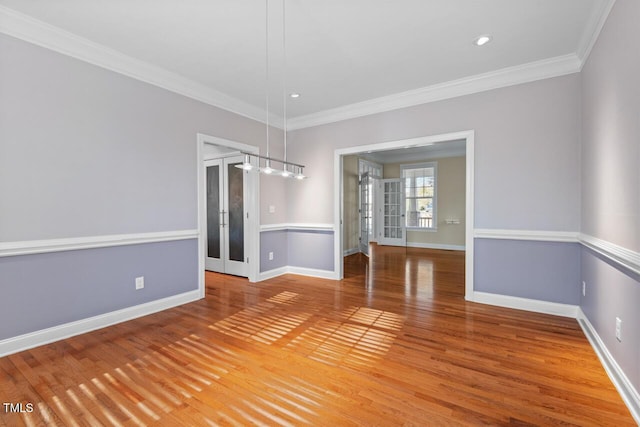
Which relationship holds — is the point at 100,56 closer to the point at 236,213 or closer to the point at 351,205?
the point at 236,213

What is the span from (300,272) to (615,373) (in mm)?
3940

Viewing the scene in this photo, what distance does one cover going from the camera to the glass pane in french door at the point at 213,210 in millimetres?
5301

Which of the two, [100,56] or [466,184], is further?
[466,184]

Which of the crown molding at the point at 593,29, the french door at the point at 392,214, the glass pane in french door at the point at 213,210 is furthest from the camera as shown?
the french door at the point at 392,214

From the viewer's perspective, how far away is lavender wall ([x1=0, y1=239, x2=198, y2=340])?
2432 millimetres

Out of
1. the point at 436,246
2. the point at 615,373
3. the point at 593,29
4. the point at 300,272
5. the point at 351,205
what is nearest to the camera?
the point at 615,373

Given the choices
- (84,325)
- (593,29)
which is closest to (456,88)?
(593,29)

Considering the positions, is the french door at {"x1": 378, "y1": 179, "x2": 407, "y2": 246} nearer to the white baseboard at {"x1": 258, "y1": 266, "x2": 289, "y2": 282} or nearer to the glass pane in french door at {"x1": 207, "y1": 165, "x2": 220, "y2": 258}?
the white baseboard at {"x1": 258, "y1": 266, "x2": 289, "y2": 282}

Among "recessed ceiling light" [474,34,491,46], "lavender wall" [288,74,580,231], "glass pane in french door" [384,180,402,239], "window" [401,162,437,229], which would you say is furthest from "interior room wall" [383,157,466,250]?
"recessed ceiling light" [474,34,491,46]

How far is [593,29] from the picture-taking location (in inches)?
99.3

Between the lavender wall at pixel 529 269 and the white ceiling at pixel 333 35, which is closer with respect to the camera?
the white ceiling at pixel 333 35

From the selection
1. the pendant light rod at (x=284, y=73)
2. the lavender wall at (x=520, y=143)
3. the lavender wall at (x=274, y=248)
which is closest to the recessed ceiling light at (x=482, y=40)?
the lavender wall at (x=520, y=143)

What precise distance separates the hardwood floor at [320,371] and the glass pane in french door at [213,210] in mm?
1948

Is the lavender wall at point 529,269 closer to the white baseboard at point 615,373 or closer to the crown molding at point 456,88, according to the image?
the white baseboard at point 615,373
